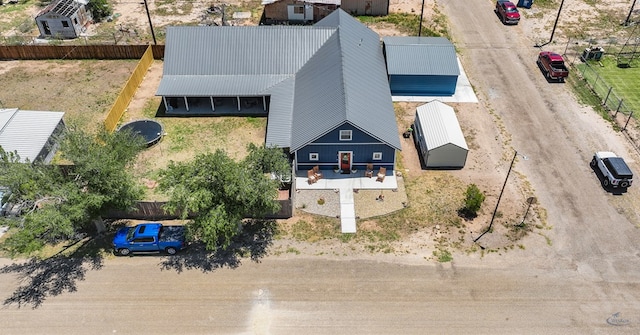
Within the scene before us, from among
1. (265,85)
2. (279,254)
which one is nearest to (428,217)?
(279,254)

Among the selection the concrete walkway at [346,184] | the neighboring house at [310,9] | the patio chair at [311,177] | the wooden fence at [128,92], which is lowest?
the concrete walkway at [346,184]

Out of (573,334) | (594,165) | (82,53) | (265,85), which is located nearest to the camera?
(573,334)

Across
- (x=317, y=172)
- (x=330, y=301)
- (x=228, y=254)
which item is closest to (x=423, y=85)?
(x=317, y=172)

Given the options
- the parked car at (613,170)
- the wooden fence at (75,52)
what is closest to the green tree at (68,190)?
the wooden fence at (75,52)

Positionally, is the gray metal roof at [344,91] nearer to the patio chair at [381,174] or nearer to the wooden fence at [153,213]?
the patio chair at [381,174]

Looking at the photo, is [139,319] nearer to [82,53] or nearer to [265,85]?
[265,85]

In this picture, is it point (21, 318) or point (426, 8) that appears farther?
point (426, 8)

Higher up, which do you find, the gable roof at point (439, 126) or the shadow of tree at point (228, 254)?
the gable roof at point (439, 126)
